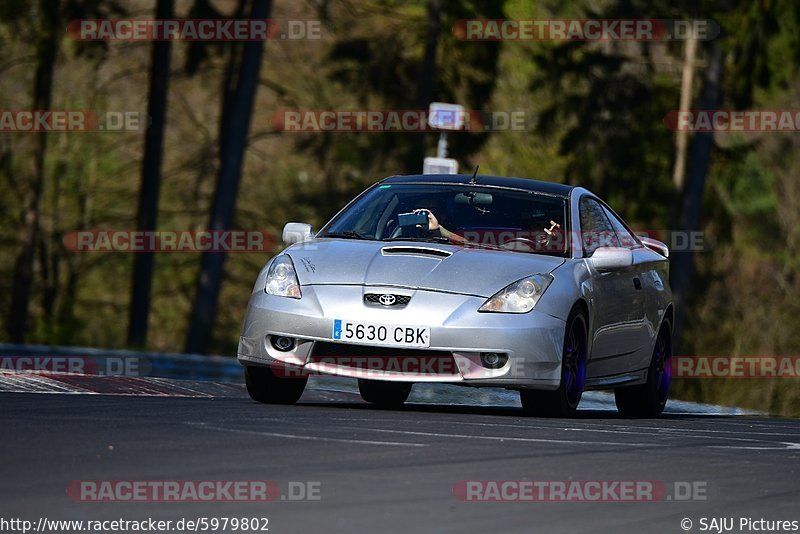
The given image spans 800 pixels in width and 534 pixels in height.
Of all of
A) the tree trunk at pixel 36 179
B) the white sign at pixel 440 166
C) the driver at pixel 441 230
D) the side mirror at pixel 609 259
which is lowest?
the tree trunk at pixel 36 179

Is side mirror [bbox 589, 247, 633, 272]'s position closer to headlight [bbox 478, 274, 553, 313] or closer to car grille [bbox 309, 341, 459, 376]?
headlight [bbox 478, 274, 553, 313]

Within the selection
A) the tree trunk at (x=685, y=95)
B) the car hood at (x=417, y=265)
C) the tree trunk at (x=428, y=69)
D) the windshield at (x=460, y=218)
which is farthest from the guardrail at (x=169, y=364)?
the tree trunk at (x=685, y=95)

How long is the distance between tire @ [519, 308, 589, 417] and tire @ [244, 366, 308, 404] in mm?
1457

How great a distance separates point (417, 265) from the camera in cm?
1005

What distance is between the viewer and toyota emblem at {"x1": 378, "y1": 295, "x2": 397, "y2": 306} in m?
9.79

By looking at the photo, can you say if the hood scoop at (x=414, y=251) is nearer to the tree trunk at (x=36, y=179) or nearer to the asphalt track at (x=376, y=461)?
the asphalt track at (x=376, y=461)

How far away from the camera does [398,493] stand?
6.48 metres

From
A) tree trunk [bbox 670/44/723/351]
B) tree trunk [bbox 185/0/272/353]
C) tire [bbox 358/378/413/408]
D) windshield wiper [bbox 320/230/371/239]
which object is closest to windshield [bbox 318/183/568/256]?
windshield wiper [bbox 320/230/371/239]

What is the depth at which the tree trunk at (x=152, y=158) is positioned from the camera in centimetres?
3162

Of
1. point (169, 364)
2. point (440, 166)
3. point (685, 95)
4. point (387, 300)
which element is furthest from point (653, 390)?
point (685, 95)

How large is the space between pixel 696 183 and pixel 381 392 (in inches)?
820

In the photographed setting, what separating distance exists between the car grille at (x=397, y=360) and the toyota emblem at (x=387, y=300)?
266mm

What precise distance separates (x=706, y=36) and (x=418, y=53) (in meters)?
8.66

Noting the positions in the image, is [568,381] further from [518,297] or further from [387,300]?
[387,300]
